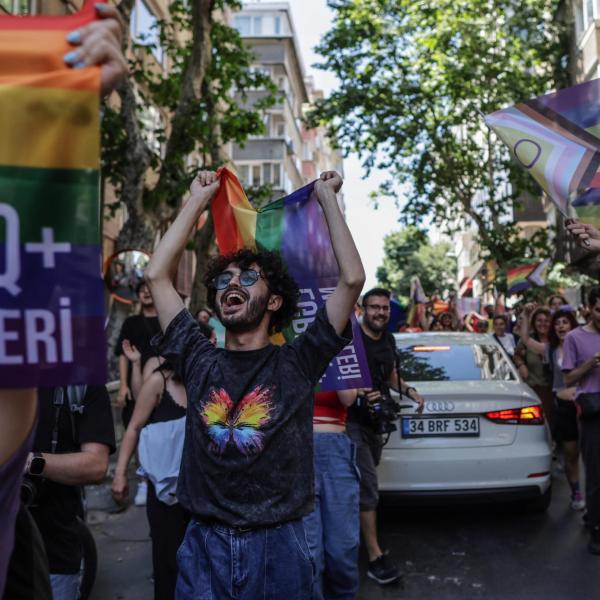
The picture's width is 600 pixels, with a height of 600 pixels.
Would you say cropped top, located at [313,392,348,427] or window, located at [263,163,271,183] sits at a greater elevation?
window, located at [263,163,271,183]

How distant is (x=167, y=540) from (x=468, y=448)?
122 inches

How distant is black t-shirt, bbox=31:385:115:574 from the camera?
2.90m

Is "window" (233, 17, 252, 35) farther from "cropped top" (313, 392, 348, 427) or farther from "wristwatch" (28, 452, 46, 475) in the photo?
"wristwatch" (28, 452, 46, 475)

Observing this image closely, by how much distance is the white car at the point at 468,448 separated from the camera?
6.41 metres

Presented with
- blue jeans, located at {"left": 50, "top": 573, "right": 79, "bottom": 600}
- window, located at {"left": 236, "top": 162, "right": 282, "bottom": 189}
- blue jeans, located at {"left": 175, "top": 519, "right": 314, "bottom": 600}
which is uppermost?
window, located at {"left": 236, "top": 162, "right": 282, "bottom": 189}

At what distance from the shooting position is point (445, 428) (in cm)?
648

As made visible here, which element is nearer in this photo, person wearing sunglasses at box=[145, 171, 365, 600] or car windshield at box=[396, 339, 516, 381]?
person wearing sunglasses at box=[145, 171, 365, 600]

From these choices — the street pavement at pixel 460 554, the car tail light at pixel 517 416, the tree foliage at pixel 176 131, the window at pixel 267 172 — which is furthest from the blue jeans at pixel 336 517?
the window at pixel 267 172

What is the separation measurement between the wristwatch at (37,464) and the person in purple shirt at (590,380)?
438cm

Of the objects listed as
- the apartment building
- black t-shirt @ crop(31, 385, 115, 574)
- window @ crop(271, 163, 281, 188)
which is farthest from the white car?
window @ crop(271, 163, 281, 188)

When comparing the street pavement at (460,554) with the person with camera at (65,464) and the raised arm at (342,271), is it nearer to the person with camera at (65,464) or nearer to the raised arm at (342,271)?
the person with camera at (65,464)

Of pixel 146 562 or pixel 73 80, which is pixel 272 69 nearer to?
pixel 146 562

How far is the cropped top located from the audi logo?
1.91 metres

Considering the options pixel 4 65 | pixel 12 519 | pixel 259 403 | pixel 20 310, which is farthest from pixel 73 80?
pixel 259 403
